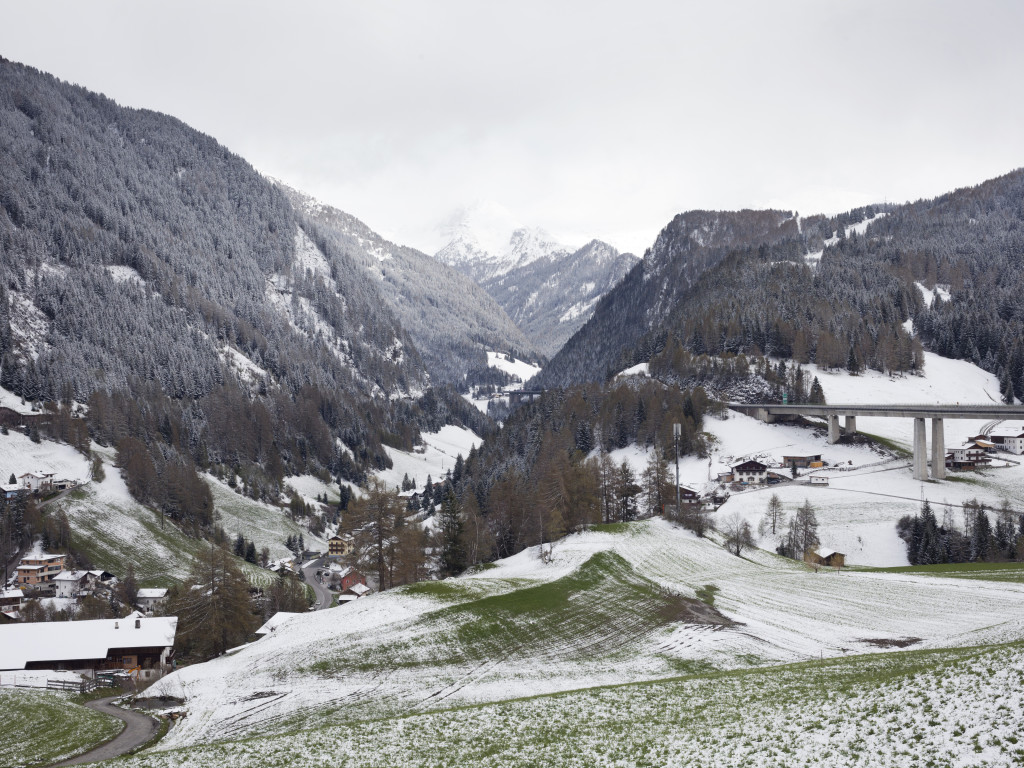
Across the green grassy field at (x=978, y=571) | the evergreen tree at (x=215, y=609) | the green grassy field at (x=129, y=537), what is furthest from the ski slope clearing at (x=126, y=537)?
the green grassy field at (x=978, y=571)

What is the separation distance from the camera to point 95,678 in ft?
194

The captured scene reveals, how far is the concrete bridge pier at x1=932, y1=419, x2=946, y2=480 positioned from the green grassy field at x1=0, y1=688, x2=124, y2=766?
11011 cm

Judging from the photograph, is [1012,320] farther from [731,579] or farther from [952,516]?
[731,579]

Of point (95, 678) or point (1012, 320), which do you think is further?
point (1012, 320)

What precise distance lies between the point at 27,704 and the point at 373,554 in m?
33.0

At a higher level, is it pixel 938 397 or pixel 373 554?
pixel 938 397

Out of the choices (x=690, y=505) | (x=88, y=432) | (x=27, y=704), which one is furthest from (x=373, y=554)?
(x=88, y=432)

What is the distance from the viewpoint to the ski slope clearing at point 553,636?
1506 inches

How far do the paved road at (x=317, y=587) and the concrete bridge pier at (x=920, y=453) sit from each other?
90.6m

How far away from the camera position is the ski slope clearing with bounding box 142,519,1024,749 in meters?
38.2

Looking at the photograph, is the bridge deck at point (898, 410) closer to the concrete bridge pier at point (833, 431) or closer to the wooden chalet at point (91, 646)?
the concrete bridge pier at point (833, 431)

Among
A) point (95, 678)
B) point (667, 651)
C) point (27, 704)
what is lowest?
point (95, 678)

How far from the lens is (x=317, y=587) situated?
123 metres

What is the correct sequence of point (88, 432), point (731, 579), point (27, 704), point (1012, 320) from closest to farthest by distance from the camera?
point (27, 704) → point (731, 579) → point (88, 432) → point (1012, 320)
